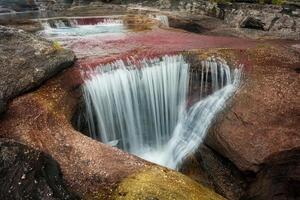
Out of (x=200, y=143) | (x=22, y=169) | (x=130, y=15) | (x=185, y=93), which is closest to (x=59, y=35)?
(x=130, y=15)

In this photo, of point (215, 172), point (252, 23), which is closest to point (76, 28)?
point (252, 23)

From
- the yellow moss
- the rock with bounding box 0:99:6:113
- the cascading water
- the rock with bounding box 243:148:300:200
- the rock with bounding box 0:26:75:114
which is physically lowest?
the rock with bounding box 243:148:300:200

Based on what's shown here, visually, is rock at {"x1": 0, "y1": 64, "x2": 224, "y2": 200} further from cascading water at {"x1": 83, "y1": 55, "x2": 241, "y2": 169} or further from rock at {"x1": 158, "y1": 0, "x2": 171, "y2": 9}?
rock at {"x1": 158, "y1": 0, "x2": 171, "y2": 9}

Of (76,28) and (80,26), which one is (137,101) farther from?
(80,26)

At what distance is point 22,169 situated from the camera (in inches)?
247

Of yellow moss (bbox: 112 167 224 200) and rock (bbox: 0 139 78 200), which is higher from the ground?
rock (bbox: 0 139 78 200)

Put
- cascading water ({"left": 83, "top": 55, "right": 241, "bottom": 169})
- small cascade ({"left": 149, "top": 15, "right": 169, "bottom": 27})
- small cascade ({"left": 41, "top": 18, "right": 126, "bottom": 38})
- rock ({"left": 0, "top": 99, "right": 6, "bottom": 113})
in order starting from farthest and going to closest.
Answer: small cascade ({"left": 149, "top": 15, "right": 169, "bottom": 27})
small cascade ({"left": 41, "top": 18, "right": 126, "bottom": 38})
cascading water ({"left": 83, "top": 55, "right": 241, "bottom": 169})
rock ({"left": 0, "top": 99, "right": 6, "bottom": 113})

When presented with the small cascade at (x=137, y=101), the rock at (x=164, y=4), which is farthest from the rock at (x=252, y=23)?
the small cascade at (x=137, y=101)

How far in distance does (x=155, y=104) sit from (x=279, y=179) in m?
4.25

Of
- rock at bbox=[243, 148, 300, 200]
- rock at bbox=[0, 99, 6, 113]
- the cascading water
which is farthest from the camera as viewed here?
the cascading water

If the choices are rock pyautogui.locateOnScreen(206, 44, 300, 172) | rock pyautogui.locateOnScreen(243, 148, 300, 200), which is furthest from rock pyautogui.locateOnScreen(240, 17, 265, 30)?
rock pyautogui.locateOnScreen(243, 148, 300, 200)

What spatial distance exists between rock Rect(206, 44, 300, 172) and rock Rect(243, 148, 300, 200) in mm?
244

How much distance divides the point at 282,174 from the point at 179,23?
1201 cm

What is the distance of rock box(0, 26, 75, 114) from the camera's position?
383 inches
